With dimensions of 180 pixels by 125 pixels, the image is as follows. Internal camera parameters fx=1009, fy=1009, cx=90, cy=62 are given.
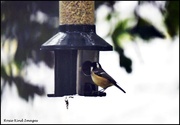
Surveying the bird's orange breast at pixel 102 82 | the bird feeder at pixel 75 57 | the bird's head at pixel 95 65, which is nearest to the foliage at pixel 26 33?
the bird feeder at pixel 75 57

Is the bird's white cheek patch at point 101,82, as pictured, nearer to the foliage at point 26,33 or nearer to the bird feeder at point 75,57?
the bird feeder at point 75,57

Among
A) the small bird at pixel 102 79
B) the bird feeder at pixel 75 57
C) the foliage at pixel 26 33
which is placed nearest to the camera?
the small bird at pixel 102 79

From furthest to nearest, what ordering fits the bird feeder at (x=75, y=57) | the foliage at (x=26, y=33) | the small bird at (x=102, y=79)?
the foliage at (x=26, y=33)
the bird feeder at (x=75, y=57)
the small bird at (x=102, y=79)

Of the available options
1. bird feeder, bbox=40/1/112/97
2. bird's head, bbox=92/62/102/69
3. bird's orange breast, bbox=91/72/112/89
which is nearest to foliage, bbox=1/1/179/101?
bird feeder, bbox=40/1/112/97

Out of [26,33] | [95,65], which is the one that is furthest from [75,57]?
[26,33]

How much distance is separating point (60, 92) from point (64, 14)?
1.36 ft

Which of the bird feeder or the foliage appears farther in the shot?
the foliage

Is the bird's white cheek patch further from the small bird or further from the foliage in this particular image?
the foliage

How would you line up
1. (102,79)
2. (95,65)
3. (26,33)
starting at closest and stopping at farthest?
(102,79) < (95,65) < (26,33)

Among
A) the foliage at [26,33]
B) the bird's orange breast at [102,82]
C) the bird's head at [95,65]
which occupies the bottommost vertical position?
the bird's orange breast at [102,82]

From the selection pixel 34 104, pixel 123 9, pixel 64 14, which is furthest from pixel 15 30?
pixel 64 14

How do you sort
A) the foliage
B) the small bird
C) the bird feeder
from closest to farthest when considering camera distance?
the small bird → the bird feeder → the foliage

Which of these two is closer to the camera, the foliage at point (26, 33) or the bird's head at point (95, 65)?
the bird's head at point (95, 65)

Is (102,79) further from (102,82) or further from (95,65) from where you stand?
(95,65)
